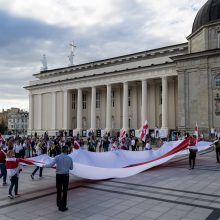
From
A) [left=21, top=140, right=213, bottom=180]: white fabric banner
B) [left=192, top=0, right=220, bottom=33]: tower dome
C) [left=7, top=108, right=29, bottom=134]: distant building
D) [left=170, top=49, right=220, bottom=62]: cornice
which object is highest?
[left=192, top=0, right=220, bottom=33]: tower dome

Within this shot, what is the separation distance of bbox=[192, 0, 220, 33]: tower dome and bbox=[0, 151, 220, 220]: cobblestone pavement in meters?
28.7

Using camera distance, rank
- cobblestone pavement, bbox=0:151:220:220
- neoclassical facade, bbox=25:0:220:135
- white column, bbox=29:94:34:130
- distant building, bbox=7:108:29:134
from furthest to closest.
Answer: distant building, bbox=7:108:29:134 < white column, bbox=29:94:34:130 < neoclassical facade, bbox=25:0:220:135 < cobblestone pavement, bbox=0:151:220:220

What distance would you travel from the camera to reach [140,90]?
53.0 meters

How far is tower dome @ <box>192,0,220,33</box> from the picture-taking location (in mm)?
37062

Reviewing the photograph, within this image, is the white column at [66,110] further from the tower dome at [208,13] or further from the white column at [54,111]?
the tower dome at [208,13]

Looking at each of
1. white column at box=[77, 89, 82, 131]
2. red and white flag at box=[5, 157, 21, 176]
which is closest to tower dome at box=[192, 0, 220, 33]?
white column at box=[77, 89, 82, 131]

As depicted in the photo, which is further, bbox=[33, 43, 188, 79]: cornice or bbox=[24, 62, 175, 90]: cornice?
bbox=[33, 43, 188, 79]: cornice

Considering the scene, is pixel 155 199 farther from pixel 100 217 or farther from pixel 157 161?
pixel 157 161

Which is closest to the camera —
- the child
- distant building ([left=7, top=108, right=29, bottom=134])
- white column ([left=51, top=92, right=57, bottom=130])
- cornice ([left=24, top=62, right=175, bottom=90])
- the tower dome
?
the child

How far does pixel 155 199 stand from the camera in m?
9.63

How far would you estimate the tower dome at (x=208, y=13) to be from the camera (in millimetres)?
37062

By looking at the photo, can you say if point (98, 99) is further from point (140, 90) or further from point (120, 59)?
point (140, 90)

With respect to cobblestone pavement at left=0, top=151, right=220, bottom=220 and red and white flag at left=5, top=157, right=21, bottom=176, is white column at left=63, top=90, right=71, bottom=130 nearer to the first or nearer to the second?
cobblestone pavement at left=0, top=151, right=220, bottom=220

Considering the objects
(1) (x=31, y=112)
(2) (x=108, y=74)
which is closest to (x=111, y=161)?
(2) (x=108, y=74)
